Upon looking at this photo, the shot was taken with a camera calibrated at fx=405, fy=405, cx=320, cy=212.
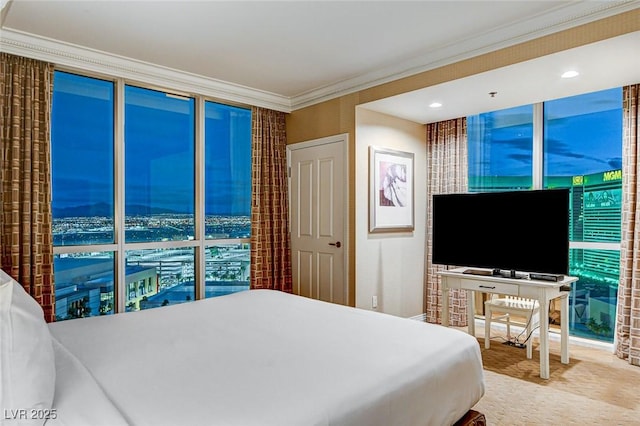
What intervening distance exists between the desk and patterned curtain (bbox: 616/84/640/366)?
57 cm

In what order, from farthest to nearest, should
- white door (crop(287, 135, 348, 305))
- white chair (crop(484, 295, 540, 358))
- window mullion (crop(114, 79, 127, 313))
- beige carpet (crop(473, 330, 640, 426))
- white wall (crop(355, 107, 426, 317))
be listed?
white door (crop(287, 135, 348, 305)) → white wall (crop(355, 107, 426, 317)) → window mullion (crop(114, 79, 127, 313)) → white chair (crop(484, 295, 540, 358)) → beige carpet (crop(473, 330, 640, 426))

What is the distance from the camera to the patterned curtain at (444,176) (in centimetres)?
464

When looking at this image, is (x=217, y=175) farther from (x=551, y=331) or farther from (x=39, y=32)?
(x=551, y=331)

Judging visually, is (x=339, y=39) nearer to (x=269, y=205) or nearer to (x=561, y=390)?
(x=269, y=205)

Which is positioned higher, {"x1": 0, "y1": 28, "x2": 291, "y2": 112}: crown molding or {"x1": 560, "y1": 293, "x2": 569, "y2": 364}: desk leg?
{"x1": 0, "y1": 28, "x2": 291, "y2": 112}: crown molding

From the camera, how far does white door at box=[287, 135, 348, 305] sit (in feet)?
14.2

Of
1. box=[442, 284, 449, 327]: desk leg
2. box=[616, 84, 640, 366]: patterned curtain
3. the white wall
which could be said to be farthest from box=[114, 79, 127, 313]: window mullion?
box=[616, 84, 640, 366]: patterned curtain

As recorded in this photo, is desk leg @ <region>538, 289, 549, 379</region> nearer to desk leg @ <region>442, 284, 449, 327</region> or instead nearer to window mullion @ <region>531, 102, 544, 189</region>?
desk leg @ <region>442, 284, 449, 327</region>

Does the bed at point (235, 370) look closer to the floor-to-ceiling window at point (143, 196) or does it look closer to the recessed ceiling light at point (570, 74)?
the floor-to-ceiling window at point (143, 196)

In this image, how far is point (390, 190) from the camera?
4.46m

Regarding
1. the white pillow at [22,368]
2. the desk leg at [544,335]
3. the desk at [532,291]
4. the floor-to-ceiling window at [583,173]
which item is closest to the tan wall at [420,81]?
the desk at [532,291]

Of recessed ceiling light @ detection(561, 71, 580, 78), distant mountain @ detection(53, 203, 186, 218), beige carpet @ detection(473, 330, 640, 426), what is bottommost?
beige carpet @ detection(473, 330, 640, 426)

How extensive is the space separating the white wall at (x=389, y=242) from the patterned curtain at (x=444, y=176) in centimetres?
9

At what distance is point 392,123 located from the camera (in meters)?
4.53
